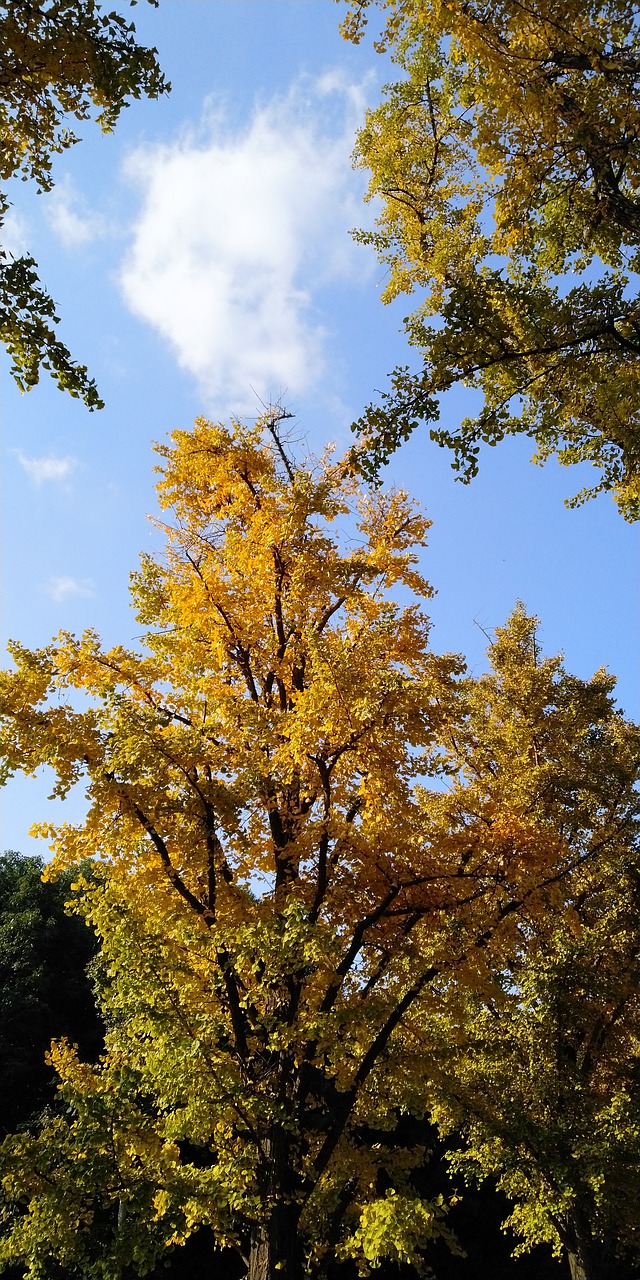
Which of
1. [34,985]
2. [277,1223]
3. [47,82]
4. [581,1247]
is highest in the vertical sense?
[47,82]

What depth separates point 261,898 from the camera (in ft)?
22.7

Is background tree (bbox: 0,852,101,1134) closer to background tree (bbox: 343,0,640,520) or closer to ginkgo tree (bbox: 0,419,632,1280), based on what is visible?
ginkgo tree (bbox: 0,419,632,1280)

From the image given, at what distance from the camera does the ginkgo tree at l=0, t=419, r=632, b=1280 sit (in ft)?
19.1

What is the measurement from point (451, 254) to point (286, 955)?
248 inches

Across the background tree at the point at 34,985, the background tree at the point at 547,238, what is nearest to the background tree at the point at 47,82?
the background tree at the point at 547,238

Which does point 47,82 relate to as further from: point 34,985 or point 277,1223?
point 34,985

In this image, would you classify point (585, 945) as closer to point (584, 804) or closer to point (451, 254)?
point (584, 804)

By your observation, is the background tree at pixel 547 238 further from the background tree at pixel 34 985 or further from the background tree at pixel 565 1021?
the background tree at pixel 34 985

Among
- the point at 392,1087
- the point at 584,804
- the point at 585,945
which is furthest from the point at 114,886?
the point at 584,804

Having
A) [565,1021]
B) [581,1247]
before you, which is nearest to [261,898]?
[565,1021]

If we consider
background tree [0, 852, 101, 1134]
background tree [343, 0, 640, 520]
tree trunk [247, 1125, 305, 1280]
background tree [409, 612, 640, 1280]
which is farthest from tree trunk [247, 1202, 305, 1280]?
background tree [0, 852, 101, 1134]

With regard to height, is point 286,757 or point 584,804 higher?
point 584,804

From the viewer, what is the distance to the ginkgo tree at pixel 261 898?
582 centimetres

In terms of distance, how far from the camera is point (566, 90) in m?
5.03
